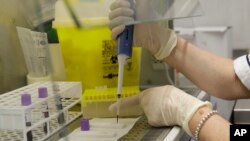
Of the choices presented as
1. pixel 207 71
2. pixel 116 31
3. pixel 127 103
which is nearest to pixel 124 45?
pixel 116 31

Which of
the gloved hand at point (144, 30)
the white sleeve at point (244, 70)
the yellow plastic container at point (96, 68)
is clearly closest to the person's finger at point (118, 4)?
the gloved hand at point (144, 30)

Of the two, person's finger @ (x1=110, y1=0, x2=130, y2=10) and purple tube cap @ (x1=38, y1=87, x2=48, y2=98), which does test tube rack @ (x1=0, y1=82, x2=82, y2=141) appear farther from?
person's finger @ (x1=110, y1=0, x2=130, y2=10)

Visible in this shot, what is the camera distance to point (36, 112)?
91 centimetres

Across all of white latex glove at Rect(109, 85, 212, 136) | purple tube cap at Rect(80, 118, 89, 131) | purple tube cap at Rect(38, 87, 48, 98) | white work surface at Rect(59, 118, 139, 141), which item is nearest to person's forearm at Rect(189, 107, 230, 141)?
white latex glove at Rect(109, 85, 212, 136)

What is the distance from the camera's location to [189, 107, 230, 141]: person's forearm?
987 mm

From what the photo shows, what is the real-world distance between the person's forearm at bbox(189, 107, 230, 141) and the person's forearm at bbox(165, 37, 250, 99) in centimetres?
29

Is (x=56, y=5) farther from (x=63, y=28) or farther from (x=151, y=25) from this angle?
(x=151, y=25)

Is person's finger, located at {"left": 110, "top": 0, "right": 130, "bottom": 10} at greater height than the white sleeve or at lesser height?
greater

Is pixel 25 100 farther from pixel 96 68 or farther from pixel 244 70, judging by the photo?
pixel 244 70

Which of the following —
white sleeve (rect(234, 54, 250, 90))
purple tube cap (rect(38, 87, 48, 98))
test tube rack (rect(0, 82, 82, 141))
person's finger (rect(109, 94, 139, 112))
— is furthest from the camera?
white sleeve (rect(234, 54, 250, 90))

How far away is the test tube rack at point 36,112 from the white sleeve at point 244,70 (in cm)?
54

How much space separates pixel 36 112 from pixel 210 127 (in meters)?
0.44

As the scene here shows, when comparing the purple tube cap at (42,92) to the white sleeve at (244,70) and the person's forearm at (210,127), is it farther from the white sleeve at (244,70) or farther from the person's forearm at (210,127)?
the white sleeve at (244,70)

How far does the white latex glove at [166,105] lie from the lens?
1.04 meters
